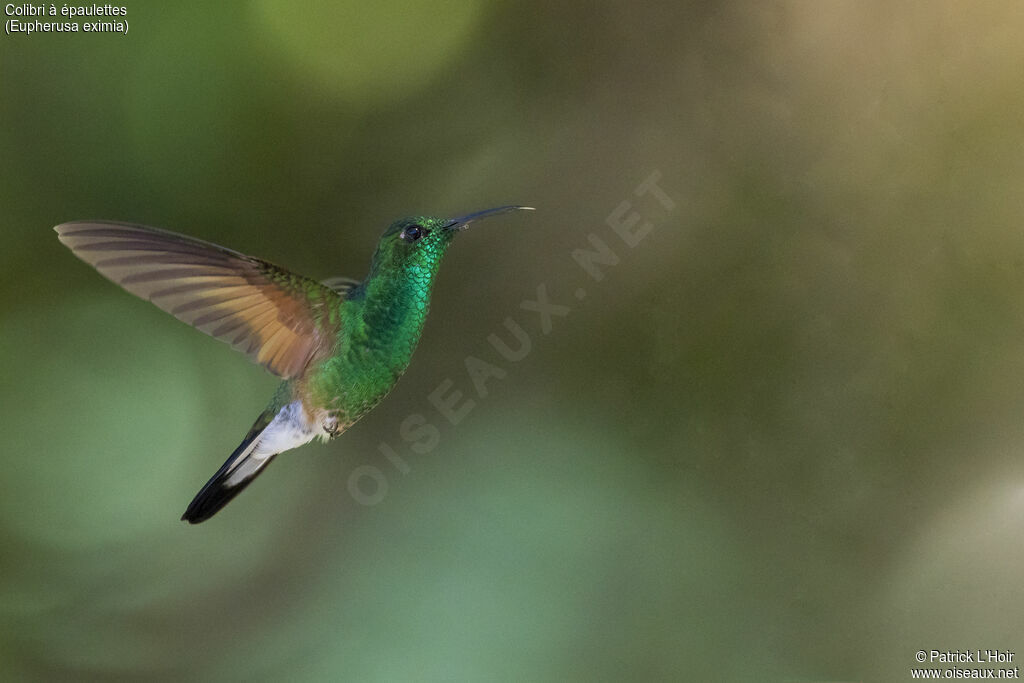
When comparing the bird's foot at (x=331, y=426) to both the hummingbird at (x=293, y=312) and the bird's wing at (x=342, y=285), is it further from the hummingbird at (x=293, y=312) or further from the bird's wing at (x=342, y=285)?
the bird's wing at (x=342, y=285)

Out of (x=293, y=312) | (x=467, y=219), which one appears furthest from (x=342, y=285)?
(x=467, y=219)

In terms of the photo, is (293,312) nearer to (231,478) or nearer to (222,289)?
(222,289)

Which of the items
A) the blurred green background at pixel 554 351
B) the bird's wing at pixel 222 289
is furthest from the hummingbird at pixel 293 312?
the blurred green background at pixel 554 351

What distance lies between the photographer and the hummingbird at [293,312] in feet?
1.97

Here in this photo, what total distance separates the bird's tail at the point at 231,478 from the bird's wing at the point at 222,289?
83 mm

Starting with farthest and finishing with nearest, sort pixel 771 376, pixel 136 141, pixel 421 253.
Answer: pixel 771 376, pixel 136 141, pixel 421 253

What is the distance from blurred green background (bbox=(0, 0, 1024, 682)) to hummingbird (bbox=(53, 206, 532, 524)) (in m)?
0.38

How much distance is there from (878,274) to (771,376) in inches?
8.8

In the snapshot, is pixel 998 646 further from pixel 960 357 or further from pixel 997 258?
pixel 997 258

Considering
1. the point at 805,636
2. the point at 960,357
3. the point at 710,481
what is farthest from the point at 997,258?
the point at 805,636

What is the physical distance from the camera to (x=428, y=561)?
1188mm

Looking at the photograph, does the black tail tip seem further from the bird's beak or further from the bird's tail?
the bird's beak

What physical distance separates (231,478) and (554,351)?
1.95 feet

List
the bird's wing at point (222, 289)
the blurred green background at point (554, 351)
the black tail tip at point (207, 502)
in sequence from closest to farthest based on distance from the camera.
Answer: the bird's wing at point (222, 289), the black tail tip at point (207, 502), the blurred green background at point (554, 351)
